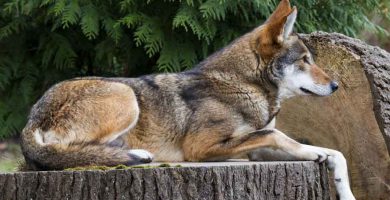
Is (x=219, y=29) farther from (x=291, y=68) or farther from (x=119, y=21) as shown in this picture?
(x=291, y=68)

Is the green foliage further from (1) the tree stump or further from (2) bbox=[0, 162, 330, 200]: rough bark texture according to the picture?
(2) bbox=[0, 162, 330, 200]: rough bark texture

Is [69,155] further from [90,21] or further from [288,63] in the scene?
[90,21]

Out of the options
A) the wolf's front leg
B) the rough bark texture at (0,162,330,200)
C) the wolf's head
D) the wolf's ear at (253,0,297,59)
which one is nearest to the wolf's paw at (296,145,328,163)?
the wolf's front leg

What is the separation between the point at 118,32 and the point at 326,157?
3.12 metres

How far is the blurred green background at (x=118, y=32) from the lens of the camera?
793 centimetres

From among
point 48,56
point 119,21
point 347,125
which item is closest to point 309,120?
point 347,125

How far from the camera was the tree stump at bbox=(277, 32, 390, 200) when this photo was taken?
6.39 meters

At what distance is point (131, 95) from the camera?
601 cm

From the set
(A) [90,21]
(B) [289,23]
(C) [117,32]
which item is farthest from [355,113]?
(A) [90,21]

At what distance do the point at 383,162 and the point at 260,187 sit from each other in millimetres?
1649

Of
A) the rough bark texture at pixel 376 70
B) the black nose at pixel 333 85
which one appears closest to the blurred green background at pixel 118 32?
the rough bark texture at pixel 376 70

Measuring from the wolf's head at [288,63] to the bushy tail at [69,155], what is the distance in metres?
1.36

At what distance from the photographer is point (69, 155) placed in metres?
5.43

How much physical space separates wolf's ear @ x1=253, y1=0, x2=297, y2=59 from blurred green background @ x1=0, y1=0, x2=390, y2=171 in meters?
1.45
